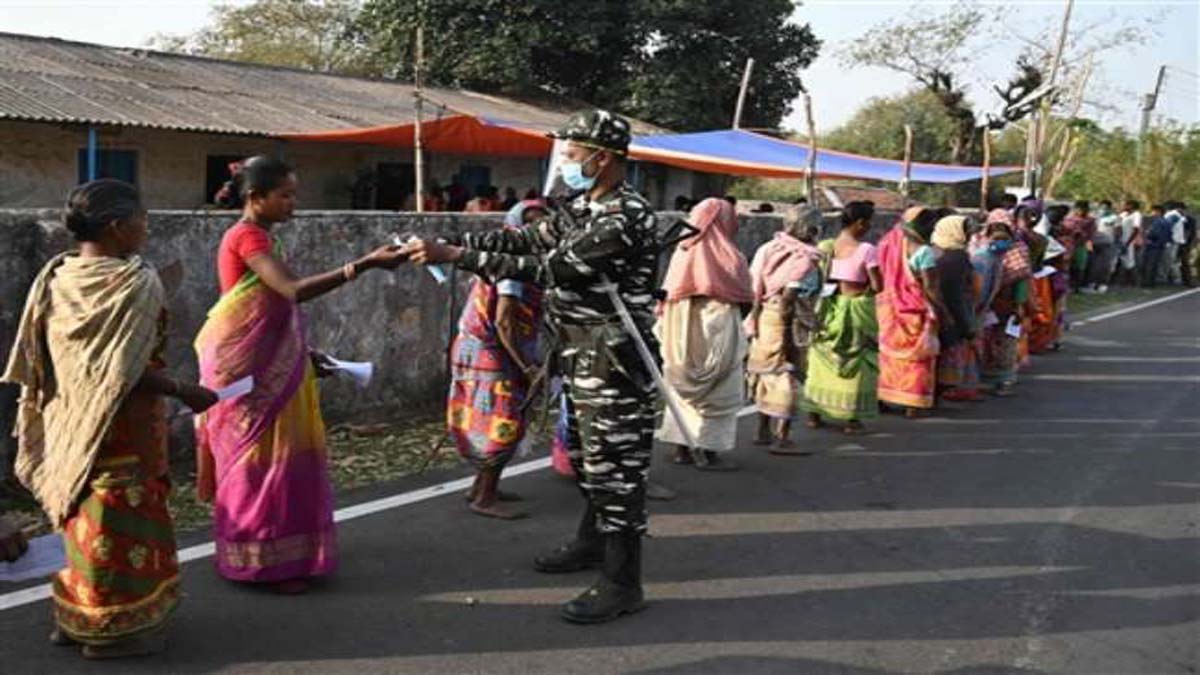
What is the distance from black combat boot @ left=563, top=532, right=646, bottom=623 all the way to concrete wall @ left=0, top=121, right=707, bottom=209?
9186 mm

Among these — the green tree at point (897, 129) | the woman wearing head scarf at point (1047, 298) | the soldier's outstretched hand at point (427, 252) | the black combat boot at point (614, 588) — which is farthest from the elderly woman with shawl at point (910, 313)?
the green tree at point (897, 129)

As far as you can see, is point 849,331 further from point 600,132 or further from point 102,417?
point 102,417

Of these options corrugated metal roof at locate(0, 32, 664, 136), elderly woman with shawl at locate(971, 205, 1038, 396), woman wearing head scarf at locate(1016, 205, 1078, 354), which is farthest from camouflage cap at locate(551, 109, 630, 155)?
corrugated metal roof at locate(0, 32, 664, 136)

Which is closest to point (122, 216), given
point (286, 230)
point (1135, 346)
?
point (286, 230)

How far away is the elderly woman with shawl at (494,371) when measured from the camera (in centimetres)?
534

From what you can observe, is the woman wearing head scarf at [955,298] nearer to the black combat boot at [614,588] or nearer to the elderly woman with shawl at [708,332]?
the elderly woman with shawl at [708,332]

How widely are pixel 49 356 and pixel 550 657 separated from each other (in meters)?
1.92

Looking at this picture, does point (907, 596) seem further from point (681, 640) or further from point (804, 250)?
point (804, 250)

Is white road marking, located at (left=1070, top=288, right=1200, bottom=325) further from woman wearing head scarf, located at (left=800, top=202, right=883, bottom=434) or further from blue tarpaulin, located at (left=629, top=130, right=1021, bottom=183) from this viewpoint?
woman wearing head scarf, located at (left=800, top=202, right=883, bottom=434)

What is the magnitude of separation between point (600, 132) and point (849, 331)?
3.84 meters

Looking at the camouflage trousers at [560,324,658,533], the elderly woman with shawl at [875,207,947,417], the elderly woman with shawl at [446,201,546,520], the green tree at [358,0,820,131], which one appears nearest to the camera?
the camouflage trousers at [560,324,658,533]

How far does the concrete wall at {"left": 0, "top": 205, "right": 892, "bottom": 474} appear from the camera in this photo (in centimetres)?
541

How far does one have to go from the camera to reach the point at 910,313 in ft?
27.7

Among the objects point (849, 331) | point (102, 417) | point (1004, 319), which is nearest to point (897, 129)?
point (1004, 319)
